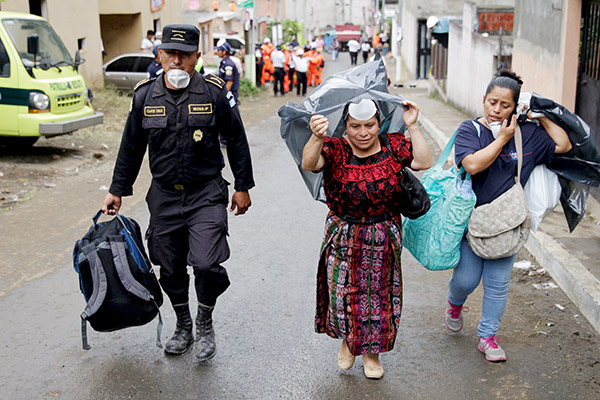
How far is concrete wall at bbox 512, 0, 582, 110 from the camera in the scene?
9.17 metres

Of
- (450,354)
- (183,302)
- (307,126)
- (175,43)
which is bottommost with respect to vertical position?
(450,354)

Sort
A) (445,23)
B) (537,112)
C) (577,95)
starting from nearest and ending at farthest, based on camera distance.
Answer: (537,112), (577,95), (445,23)

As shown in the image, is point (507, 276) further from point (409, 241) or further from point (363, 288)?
point (363, 288)

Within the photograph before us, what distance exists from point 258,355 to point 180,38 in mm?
1980

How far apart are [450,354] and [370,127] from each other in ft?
5.30

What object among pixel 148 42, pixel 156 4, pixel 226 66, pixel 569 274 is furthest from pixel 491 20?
pixel 569 274

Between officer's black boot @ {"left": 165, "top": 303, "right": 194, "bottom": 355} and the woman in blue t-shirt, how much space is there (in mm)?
1697

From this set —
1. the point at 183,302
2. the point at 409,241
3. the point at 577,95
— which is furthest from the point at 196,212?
the point at 577,95

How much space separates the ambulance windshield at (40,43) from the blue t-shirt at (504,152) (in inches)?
338

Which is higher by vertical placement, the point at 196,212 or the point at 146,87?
the point at 146,87

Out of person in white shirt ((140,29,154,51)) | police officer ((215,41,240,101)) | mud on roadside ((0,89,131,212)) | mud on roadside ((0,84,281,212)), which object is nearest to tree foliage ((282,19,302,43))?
person in white shirt ((140,29,154,51))

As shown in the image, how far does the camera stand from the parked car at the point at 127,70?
65.9ft

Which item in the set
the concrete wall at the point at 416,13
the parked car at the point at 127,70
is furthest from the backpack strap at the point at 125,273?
the concrete wall at the point at 416,13

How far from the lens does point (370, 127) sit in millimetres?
3977
